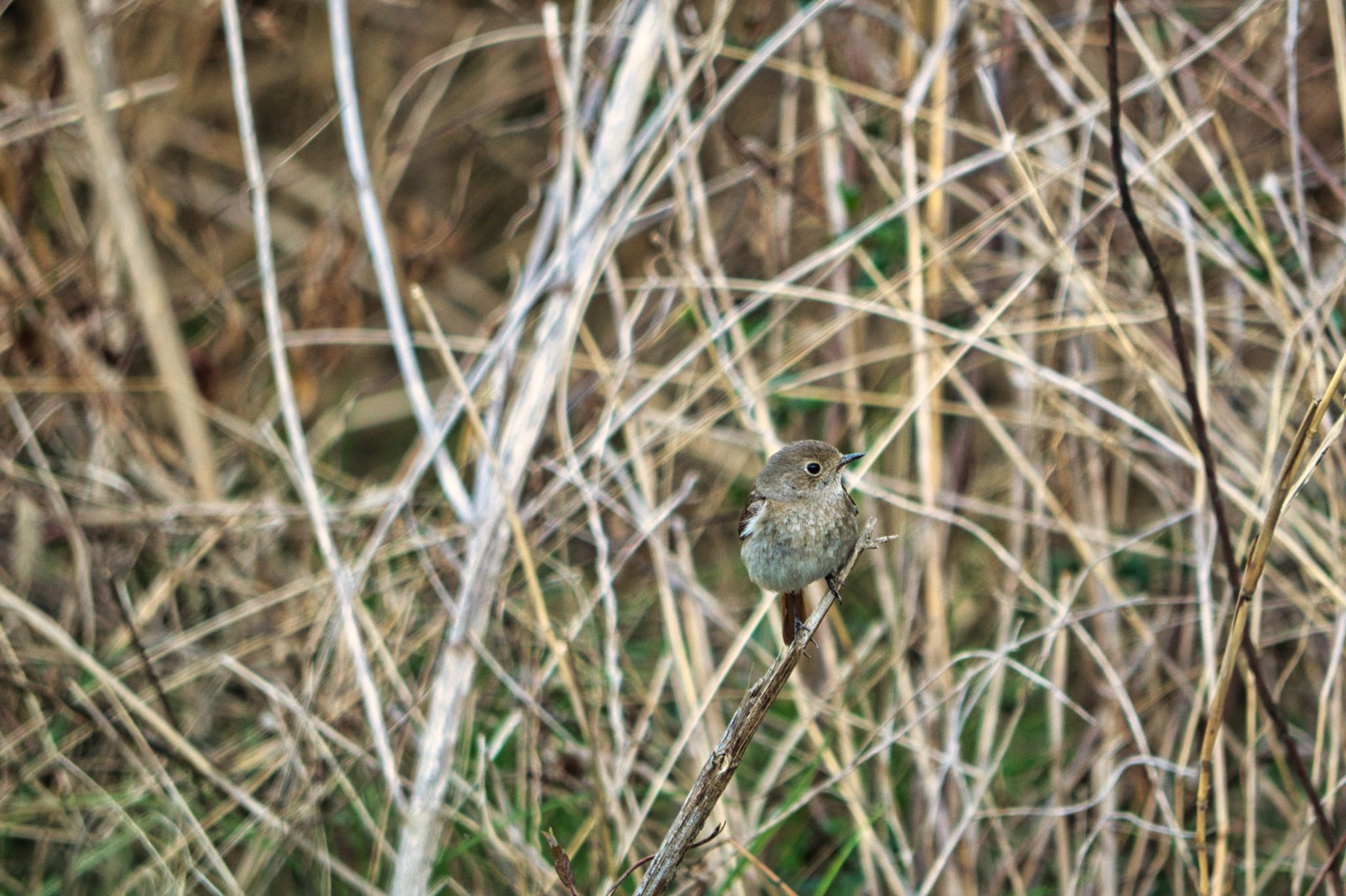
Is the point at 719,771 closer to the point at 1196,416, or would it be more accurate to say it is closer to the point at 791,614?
the point at 791,614

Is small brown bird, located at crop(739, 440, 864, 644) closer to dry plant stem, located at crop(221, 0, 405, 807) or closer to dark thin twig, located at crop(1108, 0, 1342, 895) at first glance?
dark thin twig, located at crop(1108, 0, 1342, 895)

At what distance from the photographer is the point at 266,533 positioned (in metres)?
3.41

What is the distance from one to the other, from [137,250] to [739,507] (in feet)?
6.46

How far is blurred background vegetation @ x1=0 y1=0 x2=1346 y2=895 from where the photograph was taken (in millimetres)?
2510

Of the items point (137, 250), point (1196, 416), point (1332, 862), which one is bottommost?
point (1332, 862)

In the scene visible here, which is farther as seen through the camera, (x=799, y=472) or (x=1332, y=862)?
(x=799, y=472)

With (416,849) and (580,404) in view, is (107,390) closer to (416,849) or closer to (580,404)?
(580,404)

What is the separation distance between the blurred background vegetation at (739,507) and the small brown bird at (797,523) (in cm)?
39

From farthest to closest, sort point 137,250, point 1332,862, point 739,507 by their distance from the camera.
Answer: point 137,250
point 739,507
point 1332,862

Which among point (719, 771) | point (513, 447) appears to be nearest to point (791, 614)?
point (719, 771)

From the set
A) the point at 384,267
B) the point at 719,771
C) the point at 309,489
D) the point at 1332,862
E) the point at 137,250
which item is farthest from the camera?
the point at 137,250

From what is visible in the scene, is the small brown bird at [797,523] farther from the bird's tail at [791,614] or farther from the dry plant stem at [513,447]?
the dry plant stem at [513,447]

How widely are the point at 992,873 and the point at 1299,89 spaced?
2.50 metres

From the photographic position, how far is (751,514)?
1947mm
